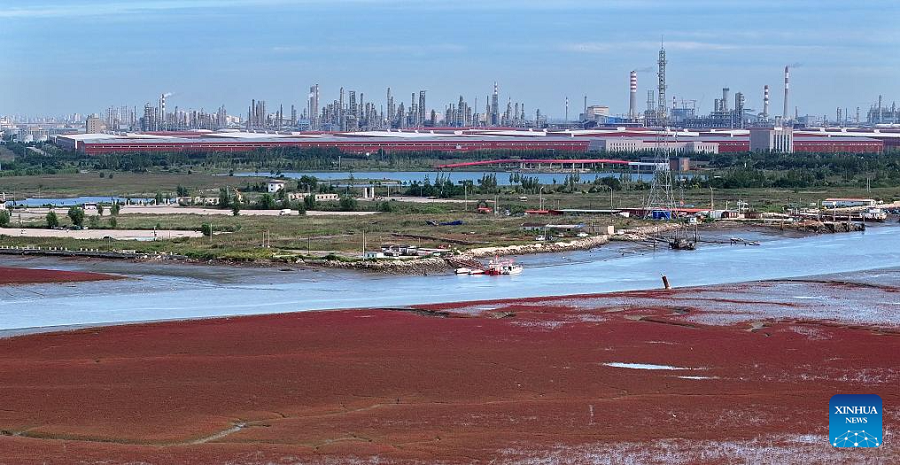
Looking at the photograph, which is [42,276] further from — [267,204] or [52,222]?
[267,204]

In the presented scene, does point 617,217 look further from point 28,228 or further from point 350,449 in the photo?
point 350,449

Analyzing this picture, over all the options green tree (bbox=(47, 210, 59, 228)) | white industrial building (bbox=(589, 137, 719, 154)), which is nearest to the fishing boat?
green tree (bbox=(47, 210, 59, 228))

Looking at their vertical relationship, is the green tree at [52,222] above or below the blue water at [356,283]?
above

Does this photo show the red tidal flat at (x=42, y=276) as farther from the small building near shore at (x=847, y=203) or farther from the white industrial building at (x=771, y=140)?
the white industrial building at (x=771, y=140)

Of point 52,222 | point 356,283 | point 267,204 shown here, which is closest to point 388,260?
point 356,283

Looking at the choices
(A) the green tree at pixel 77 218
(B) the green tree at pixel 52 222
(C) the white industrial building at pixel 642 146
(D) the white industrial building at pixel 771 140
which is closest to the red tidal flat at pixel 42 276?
(A) the green tree at pixel 77 218

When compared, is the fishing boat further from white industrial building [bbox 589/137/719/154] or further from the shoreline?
white industrial building [bbox 589/137/719/154]
